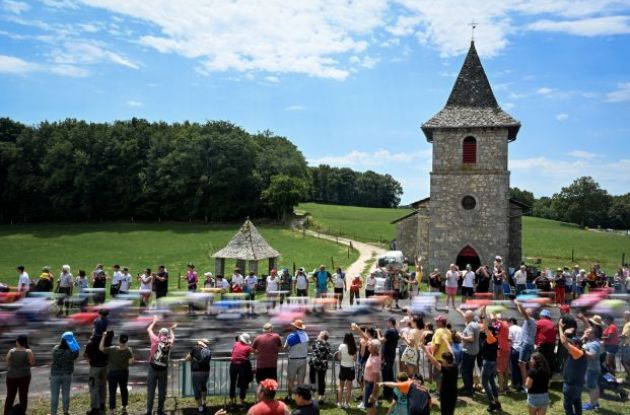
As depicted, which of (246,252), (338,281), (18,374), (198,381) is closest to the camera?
(18,374)

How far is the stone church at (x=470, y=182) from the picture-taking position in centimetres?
2928

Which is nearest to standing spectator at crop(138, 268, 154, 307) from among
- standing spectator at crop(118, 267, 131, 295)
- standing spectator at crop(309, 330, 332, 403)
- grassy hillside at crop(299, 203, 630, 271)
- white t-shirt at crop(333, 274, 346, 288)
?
standing spectator at crop(118, 267, 131, 295)

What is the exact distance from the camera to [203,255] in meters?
42.5

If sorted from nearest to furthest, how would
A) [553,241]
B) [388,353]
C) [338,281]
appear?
[388,353]
[338,281]
[553,241]

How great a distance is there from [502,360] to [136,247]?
42.7 m

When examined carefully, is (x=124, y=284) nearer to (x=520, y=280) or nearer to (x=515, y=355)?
(x=515, y=355)

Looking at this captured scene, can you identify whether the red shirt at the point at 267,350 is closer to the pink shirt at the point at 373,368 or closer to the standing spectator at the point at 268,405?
the pink shirt at the point at 373,368

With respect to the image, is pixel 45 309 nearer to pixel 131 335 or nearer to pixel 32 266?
pixel 131 335

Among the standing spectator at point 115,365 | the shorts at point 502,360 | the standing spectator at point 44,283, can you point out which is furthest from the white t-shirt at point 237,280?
the shorts at point 502,360

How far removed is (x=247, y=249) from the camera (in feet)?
81.2

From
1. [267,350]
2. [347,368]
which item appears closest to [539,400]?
[347,368]

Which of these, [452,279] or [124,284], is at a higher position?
[452,279]

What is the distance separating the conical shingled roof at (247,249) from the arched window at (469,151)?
43.1 ft

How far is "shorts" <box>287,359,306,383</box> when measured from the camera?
376 inches
